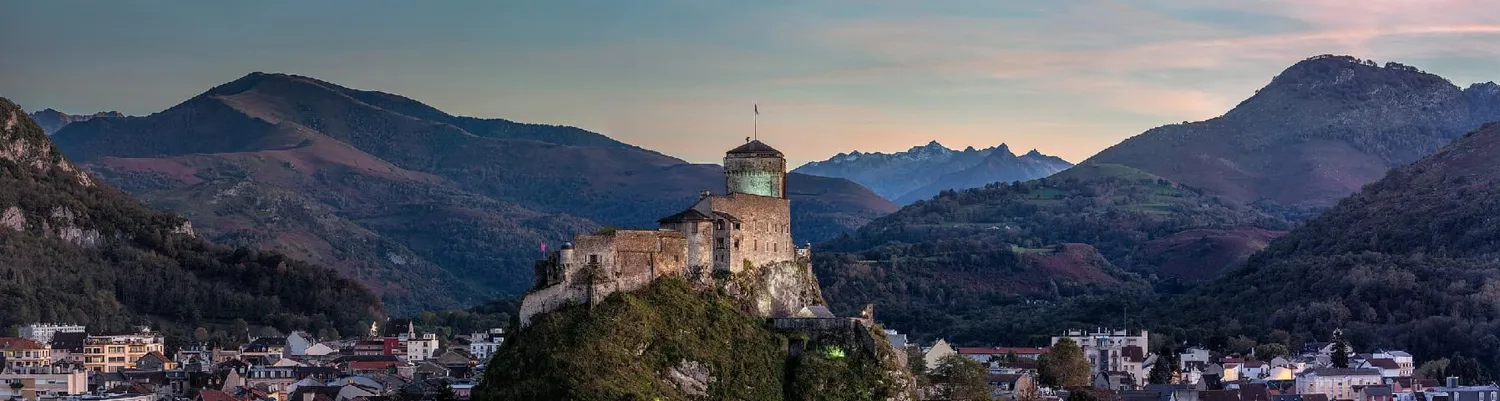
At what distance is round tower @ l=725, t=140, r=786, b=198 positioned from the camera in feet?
315

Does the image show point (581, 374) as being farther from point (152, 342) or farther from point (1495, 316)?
point (1495, 316)

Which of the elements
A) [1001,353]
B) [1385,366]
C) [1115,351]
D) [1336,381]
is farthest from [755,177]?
[1385,366]

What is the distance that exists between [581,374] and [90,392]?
45.1 m

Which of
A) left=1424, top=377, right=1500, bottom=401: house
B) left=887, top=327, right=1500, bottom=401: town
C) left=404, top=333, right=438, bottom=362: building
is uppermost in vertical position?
left=404, top=333, right=438, bottom=362: building

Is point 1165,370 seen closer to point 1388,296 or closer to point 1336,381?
point 1336,381

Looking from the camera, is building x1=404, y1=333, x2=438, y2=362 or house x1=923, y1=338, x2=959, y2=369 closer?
house x1=923, y1=338, x2=959, y2=369

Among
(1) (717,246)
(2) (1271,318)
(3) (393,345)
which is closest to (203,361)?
(3) (393,345)

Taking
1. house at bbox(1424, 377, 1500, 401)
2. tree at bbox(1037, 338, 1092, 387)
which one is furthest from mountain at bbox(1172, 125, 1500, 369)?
tree at bbox(1037, 338, 1092, 387)

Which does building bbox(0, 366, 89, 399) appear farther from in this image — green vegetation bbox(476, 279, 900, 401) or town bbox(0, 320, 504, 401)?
green vegetation bbox(476, 279, 900, 401)

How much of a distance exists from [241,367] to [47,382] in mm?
12969

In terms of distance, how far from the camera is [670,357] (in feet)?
269

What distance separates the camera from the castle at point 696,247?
8188 centimetres

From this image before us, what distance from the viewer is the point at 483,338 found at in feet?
507

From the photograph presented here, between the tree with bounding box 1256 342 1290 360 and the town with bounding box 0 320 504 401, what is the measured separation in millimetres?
46231
